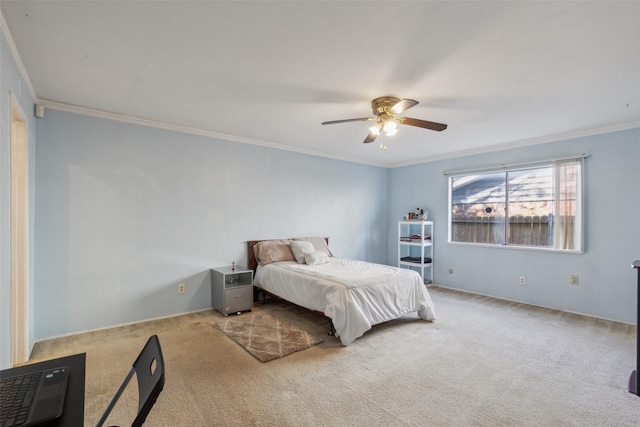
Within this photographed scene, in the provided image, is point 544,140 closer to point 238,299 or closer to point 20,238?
point 238,299

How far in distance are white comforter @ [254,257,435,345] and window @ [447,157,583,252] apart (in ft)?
6.98

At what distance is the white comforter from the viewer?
3.14 meters

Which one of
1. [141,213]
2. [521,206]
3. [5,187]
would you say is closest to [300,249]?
[141,213]

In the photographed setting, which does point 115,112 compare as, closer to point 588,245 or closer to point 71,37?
point 71,37

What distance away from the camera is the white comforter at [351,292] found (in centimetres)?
314

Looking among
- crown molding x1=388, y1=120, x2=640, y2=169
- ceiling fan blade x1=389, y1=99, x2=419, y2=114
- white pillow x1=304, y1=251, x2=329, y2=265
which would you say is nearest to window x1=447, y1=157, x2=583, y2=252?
crown molding x1=388, y1=120, x2=640, y2=169

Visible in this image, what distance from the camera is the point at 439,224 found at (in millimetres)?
5727

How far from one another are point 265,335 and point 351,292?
1.03 metres

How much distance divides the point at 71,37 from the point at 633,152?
18.5ft

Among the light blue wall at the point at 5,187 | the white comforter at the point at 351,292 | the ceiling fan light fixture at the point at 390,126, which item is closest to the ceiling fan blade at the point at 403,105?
the ceiling fan light fixture at the point at 390,126

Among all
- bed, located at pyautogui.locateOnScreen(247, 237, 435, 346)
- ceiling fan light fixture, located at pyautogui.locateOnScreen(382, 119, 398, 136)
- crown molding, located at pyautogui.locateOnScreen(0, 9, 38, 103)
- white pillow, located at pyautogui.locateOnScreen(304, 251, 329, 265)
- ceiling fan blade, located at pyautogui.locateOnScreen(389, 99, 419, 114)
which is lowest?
bed, located at pyautogui.locateOnScreen(247, 237, 435, 346)

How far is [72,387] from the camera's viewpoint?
3.41ft

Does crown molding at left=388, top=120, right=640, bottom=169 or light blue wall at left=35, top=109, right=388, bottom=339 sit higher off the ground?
crown molding at left=388, top=120, right=640, bottom=169

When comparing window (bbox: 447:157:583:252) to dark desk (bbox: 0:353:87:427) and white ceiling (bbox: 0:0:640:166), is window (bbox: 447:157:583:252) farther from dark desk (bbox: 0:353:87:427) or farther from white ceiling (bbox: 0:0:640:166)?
dark desk (bbox: 0:353:87:427)
